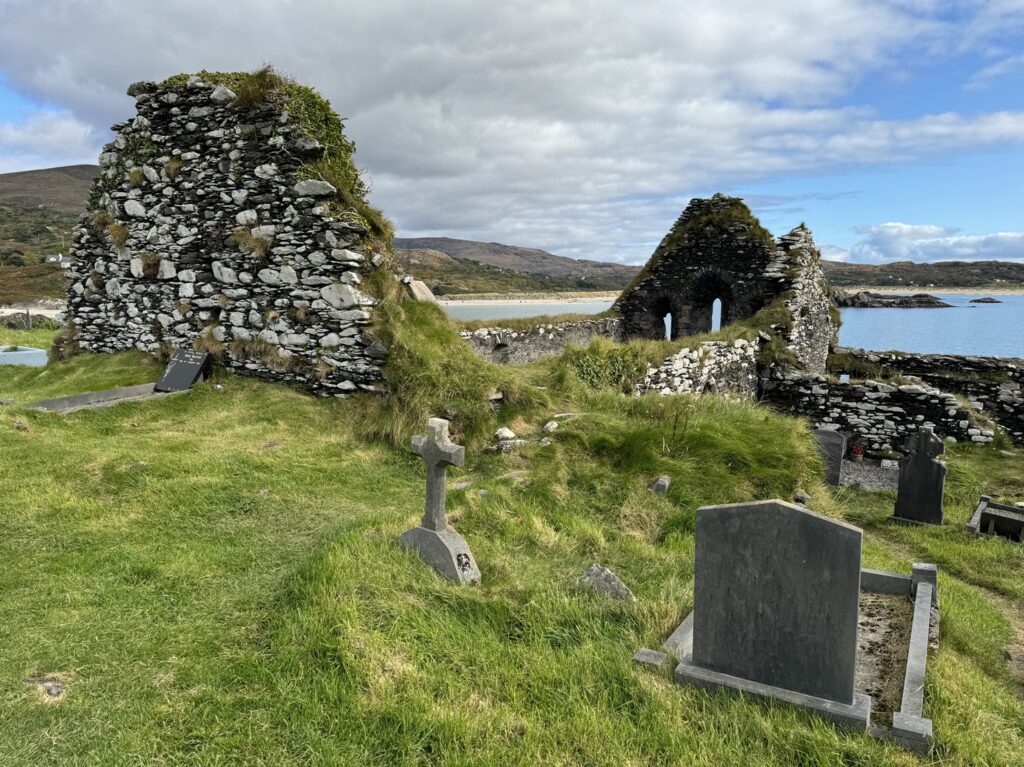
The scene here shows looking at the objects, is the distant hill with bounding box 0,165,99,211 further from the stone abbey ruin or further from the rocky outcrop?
the stone abbey ruin

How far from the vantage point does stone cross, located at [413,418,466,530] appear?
483cm

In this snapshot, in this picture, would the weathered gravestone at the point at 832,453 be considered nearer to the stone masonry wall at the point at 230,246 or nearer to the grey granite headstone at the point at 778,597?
the stone masonry wall at the point at 230,246

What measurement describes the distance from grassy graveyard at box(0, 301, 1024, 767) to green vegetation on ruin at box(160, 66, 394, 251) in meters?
1.67

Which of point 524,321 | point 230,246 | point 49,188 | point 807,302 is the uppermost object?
point 49,188

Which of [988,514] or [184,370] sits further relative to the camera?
[184,370]

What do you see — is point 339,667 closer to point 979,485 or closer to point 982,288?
point 979,485

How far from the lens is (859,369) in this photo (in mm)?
19234

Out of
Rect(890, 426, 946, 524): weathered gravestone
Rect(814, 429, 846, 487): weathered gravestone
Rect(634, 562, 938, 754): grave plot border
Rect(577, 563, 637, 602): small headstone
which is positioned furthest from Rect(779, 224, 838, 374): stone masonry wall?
Rect(577, 563, 637, 602): small headstone

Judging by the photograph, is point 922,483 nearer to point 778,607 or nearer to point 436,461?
point 778,607

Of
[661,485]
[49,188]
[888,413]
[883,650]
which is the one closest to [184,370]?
[661,485]

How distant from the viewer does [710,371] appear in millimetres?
13484

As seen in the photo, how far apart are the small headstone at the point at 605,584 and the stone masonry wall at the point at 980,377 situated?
46.9 ft

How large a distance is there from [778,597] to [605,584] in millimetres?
1302

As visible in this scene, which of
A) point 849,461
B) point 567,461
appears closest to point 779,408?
point 849,461
